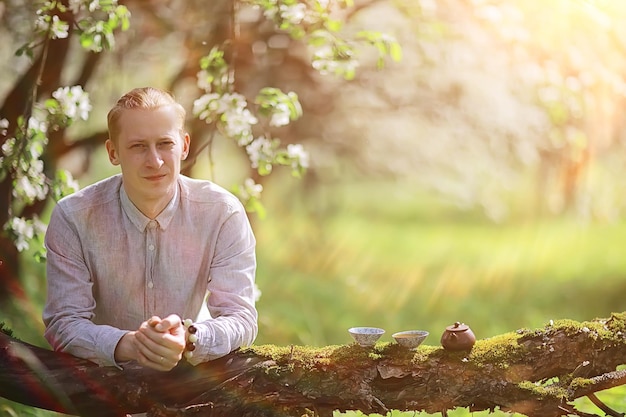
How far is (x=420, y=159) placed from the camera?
8.71 m

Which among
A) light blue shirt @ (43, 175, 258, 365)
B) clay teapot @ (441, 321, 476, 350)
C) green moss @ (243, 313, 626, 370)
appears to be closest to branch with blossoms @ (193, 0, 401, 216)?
light blue shirt @ (43, 175, 258, 365)

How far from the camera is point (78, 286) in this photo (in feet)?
8.36

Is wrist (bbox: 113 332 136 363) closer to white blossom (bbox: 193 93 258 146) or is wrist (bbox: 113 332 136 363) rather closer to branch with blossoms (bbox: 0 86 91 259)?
branch with blossoms (bbox: 0 86 91 259)

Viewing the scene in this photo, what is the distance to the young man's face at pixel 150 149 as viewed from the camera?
253cm

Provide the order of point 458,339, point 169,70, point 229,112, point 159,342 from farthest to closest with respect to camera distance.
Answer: point 169,70 → point 229,112 → point 458,339 → point 159,342

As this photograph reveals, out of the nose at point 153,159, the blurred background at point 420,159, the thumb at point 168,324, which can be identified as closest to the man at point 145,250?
the nose at point 153,159

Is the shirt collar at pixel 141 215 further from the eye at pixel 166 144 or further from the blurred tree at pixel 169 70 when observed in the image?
the blurred tree at pixel 169 70

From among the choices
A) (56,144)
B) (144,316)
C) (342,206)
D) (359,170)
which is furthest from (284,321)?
(144,316)

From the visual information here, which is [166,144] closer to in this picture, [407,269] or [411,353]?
[411,353]

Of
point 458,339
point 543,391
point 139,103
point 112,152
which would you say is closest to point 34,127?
point 112,152

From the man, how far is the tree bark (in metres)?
0.08

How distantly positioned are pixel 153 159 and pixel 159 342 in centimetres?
59

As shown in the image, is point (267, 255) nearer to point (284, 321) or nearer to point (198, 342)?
point (284, 321)

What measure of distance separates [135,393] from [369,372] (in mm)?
740
